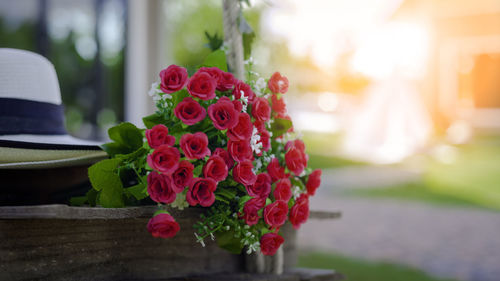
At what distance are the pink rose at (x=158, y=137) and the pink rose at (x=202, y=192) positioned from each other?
76mm

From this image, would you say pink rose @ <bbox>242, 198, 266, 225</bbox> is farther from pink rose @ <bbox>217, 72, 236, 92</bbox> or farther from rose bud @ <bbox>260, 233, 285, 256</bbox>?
pink rose @ <bbox>217, 72, 236, 92</bbox>

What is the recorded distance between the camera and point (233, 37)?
1.07 meters

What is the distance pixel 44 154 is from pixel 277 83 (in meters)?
0.45

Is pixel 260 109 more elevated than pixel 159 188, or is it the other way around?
pixel 260 109

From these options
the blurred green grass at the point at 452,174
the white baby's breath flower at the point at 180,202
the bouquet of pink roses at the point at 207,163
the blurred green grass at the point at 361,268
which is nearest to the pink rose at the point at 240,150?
the bouquet of pink roses at the point at 207,163

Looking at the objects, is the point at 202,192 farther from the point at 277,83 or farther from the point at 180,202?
the point at 277,83

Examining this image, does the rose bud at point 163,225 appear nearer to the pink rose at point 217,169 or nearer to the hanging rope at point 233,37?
the pink rose at point 217,169

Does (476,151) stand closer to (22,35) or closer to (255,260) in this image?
(22,35)

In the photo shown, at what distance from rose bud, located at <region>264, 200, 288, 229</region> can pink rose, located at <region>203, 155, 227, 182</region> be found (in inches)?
4.5

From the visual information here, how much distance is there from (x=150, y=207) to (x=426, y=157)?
787 centimetres

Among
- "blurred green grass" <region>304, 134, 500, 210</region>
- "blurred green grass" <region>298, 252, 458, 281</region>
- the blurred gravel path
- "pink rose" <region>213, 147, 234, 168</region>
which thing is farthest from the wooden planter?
"blurred green grass" <region>304, 134, 500, 210</region>

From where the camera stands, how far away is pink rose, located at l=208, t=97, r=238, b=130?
849 mm

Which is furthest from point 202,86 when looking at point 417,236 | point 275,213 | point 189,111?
point 417,236

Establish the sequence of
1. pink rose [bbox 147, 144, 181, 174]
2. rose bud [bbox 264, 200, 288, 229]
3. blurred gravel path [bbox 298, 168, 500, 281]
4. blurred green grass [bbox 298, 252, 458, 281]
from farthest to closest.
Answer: blurred gravel path [bbox 298, 168, 500, 281] → blurred green grass [bbox 298, 252, 458, 281] → rose bud [bbox 264, 200, 288, 229] → pink rose [bbox 147, 144, 181, 174]
